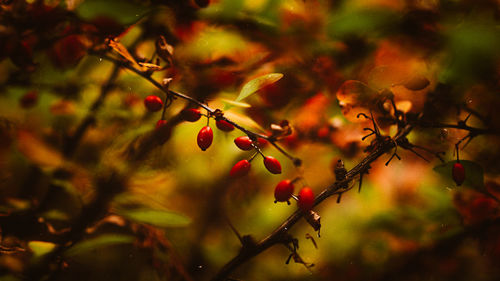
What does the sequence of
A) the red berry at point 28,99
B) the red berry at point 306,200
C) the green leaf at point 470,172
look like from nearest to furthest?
the red berry at point 306,200 → the green leaf at point 470,172 → the red berry at point 28,99

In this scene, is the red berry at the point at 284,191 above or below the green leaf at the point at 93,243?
below

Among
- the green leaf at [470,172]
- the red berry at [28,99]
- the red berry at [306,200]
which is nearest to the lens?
the red berry at [306,200]

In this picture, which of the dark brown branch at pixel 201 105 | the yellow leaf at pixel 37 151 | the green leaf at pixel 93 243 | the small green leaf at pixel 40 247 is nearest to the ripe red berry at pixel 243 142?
the dark brown branch at pixel 201 105

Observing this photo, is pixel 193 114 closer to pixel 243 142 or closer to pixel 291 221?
pixel 243 142

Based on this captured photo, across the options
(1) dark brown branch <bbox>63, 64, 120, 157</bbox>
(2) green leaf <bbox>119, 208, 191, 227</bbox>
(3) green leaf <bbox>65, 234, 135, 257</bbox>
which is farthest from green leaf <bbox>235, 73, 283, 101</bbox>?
(1) dark brown branch <bbox>63, 64, 120, 157</bbox>

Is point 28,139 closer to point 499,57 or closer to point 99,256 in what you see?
point 99,256

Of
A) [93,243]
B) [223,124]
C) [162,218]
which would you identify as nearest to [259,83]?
[223,124]

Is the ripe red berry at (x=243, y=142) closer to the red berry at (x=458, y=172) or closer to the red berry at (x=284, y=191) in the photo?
the red berry at (x=284, y=191)
